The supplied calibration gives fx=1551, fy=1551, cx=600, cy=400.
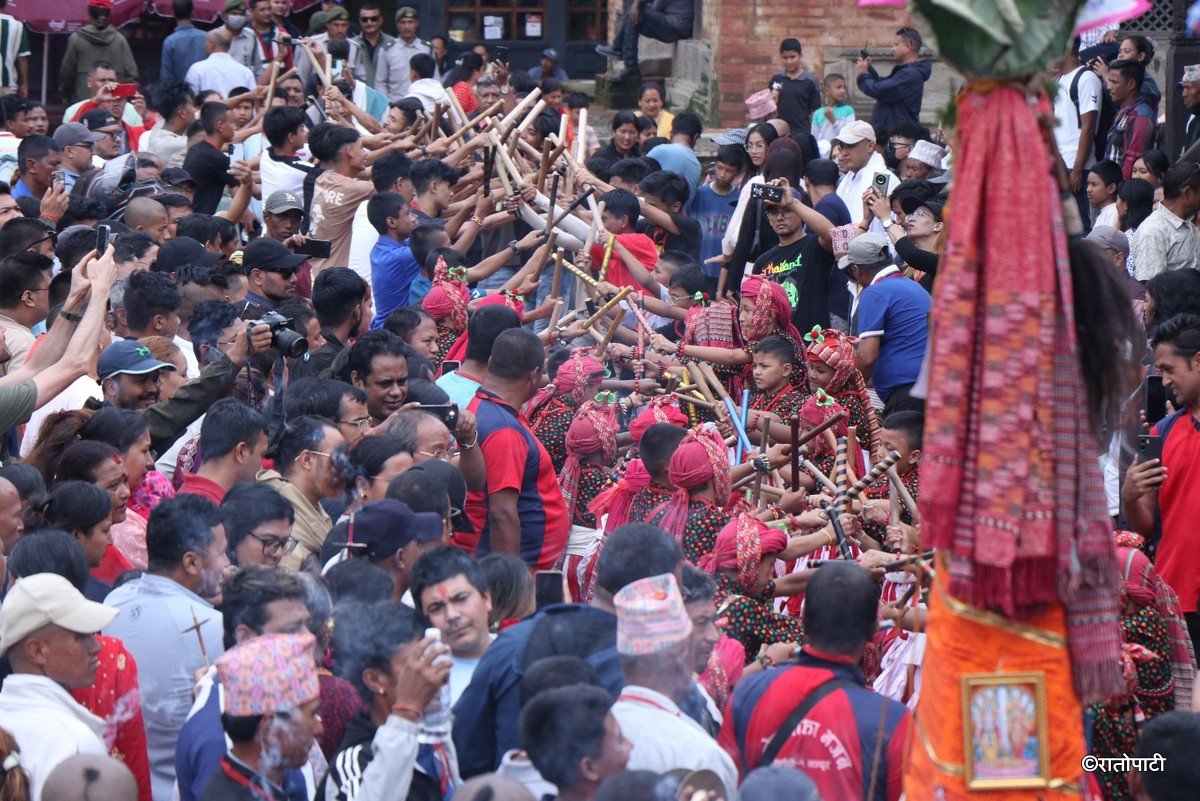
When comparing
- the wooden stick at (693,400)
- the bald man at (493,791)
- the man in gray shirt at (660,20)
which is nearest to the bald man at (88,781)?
the bald man at (493,791)

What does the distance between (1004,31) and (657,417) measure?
142 inches

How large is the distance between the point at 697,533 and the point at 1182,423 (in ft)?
7.45

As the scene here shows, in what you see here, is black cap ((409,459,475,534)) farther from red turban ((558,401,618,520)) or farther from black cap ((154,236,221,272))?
black cap ((154,236,221,272))

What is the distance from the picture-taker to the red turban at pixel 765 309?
7988mm

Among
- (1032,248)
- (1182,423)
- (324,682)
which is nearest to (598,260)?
(1182,423)

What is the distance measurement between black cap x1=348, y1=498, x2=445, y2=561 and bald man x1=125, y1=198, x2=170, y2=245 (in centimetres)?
499

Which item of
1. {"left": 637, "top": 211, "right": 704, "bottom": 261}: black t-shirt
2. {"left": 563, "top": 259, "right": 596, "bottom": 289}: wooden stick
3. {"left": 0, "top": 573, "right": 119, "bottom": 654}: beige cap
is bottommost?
{"left": 637, "top": 211, "right": 704, "bottom": 261}: black t-shirt

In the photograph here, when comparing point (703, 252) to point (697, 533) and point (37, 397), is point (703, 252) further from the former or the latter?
point (37, 397)

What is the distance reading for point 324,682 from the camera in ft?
14.6

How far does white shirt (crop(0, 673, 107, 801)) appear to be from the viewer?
3.93m

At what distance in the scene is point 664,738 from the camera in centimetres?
386

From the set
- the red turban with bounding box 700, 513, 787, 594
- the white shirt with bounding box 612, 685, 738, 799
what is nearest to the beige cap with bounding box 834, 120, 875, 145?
the red turban with bounding box 700, 513, 787, 594

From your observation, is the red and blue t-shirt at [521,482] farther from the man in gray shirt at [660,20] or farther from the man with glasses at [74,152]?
the man in gray shirt at [660,20]

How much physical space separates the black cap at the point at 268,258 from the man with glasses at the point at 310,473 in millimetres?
2538
